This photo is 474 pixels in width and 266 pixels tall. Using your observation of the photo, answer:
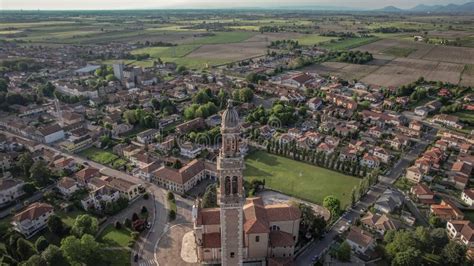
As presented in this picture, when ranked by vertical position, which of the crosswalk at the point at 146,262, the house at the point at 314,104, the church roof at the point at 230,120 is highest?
the church roof at the point at 230,120

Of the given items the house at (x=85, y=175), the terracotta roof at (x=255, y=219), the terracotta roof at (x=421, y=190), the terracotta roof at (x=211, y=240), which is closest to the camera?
the terracotta roof at (x=255, y=219)

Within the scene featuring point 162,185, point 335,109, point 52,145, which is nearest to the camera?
point 162,185

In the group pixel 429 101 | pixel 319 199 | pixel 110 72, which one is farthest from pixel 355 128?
pixel 110 72

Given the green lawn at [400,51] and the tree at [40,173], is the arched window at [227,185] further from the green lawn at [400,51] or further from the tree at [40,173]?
the green lawn at [400,51]

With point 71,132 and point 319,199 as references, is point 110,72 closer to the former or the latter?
point 71,132

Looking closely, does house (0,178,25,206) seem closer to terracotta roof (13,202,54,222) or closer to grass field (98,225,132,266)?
terracotta roof (13,202,54,222)

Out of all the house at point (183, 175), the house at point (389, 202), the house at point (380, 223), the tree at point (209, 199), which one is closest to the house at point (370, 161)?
the house at point (389, 202)
